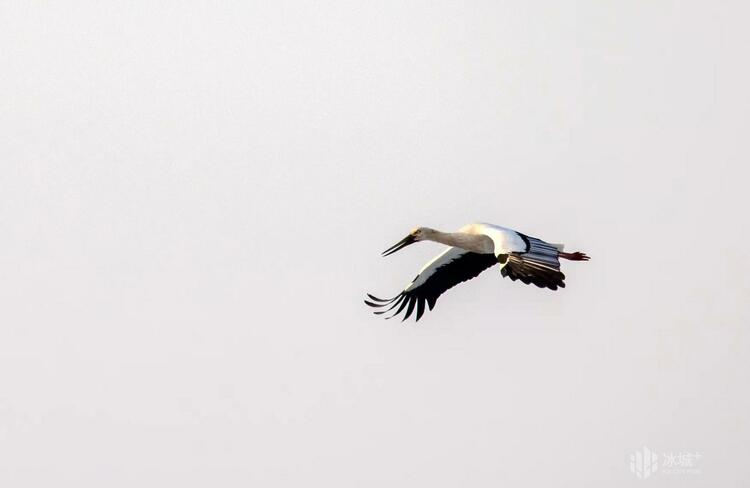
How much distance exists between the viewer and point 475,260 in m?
45.7

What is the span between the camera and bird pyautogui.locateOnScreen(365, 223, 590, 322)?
123 ft

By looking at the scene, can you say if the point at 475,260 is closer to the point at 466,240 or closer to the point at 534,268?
the point at 466,240

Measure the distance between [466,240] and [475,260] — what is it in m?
2.98

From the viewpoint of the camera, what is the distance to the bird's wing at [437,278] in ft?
149

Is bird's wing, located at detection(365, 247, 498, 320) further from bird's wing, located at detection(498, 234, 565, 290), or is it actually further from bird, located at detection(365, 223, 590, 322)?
bird's wing, located at detection(498, 234, 565, 290)

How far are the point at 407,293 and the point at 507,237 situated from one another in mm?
6224

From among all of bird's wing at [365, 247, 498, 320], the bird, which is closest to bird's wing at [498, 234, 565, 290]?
the bird

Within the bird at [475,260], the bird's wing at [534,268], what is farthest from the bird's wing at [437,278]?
the bird's wing at [534,268]

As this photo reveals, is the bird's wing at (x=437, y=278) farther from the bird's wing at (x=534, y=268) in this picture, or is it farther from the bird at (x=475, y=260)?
the bird's wing at (x=534, y=268)

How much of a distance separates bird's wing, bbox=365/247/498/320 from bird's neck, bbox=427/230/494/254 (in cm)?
231

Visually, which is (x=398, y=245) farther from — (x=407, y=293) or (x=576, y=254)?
(x=576, y=254)

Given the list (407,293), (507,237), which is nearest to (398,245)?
(407,293)

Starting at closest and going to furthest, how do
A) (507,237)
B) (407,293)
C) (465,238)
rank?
(507,237) → (465,238) → (407,293)

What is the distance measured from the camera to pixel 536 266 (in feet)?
124
